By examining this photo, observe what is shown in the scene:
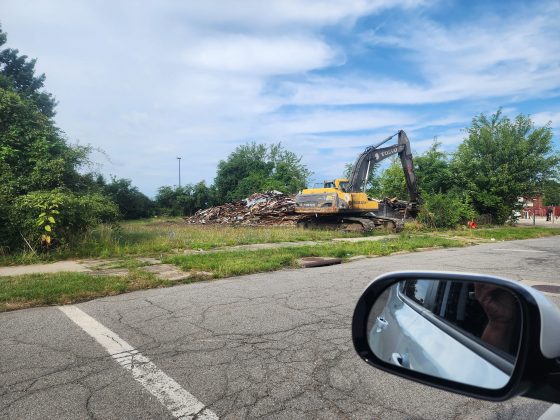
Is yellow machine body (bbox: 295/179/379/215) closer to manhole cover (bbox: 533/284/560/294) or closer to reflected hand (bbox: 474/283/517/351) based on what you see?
manhole cover (bbox: 533/284/560/294)

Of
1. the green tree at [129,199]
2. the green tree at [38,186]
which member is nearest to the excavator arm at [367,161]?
the green tree at [38,186]

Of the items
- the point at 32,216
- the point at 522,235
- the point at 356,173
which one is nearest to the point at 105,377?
the point at 32,216

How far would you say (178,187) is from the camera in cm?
4644

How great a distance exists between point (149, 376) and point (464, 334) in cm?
286

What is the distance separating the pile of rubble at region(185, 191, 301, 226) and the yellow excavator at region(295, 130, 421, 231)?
3537mm

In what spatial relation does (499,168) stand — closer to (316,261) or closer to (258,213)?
(258,213)

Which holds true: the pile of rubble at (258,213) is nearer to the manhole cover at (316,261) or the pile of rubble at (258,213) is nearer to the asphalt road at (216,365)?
the manhole cover at (316,261)

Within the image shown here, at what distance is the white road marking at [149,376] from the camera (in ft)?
9.92

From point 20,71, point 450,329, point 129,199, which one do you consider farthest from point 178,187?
point 450,329

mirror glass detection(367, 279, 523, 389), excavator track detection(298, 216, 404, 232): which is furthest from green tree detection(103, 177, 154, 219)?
mirror glass detection(367, 279, 523, 389)

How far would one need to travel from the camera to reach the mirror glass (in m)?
1.43

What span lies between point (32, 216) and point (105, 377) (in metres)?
9.29

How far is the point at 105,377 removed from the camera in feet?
11.7

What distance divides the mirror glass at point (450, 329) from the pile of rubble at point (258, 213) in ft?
77.6
